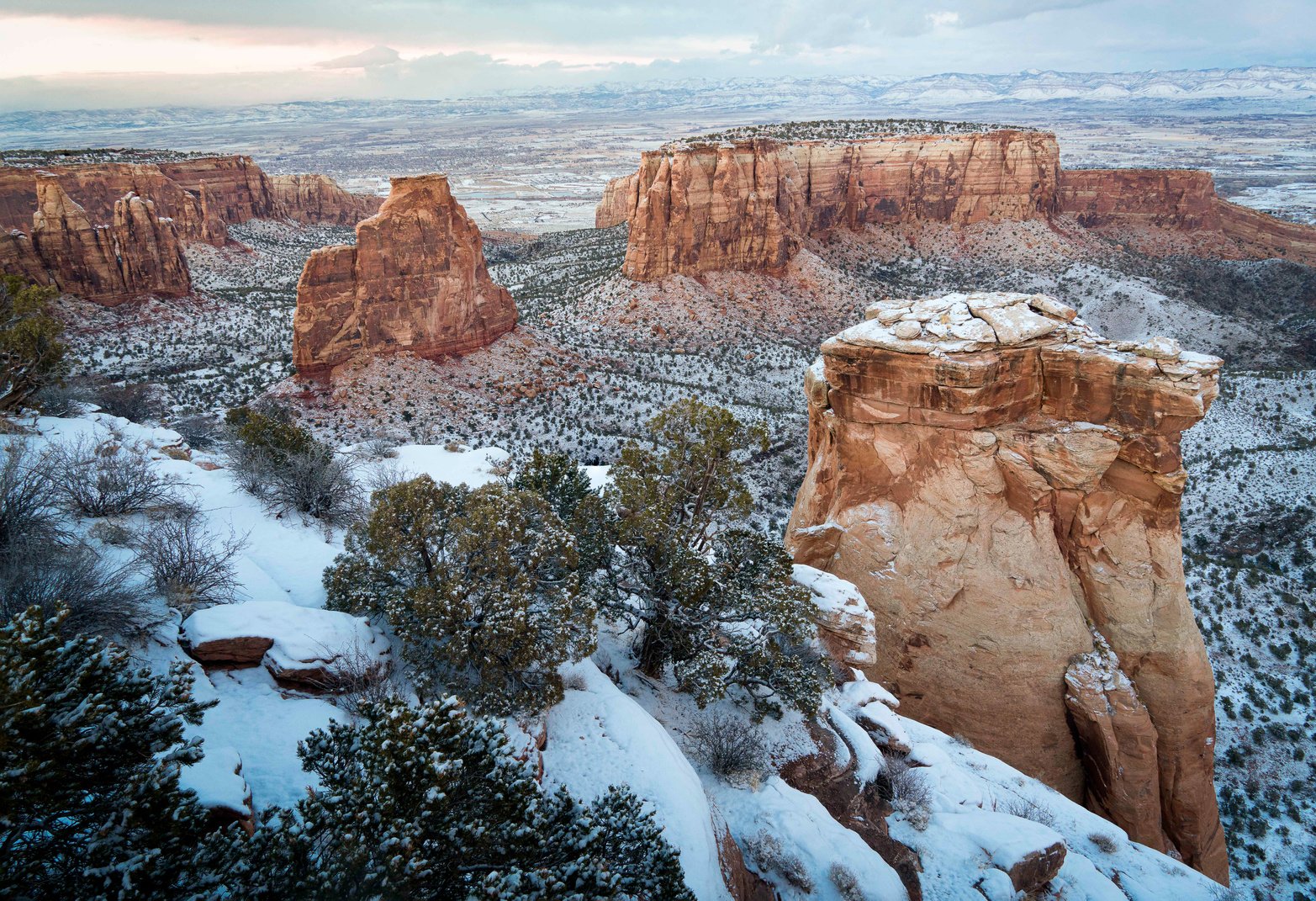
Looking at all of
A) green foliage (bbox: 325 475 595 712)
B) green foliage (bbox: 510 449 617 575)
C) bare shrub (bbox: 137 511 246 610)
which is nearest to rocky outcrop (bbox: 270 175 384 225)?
green foliage (bbox: 510 449 617 575)

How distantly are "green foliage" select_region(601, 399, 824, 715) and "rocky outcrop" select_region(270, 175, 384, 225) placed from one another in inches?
3584

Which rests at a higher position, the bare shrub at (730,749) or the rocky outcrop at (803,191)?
the rocky outcrop at (803,191)

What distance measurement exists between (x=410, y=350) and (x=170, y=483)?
21814 mm

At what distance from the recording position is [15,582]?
8.70 m

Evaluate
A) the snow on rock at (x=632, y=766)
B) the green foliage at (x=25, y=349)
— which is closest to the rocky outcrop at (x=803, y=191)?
the green foliage at (x=25, y=349)

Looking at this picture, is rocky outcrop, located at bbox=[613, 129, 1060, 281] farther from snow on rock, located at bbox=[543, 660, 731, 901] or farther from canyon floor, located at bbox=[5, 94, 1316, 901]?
snow on rock, located at bbox=[543, 660, 731, 901]

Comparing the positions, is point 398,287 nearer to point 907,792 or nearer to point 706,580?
point 706,580

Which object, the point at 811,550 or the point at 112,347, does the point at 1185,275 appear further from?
the point at 112,347

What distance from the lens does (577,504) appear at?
14.5 meters

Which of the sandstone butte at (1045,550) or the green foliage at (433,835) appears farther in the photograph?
the sandstone butte at (1045,550)

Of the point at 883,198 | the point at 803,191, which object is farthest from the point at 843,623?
the point at 883,198

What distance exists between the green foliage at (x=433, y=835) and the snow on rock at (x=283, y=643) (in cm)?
259

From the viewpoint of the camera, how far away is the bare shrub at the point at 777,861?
9836mm

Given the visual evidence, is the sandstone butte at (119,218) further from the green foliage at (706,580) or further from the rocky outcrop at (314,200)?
the green foliage at (706,580)
